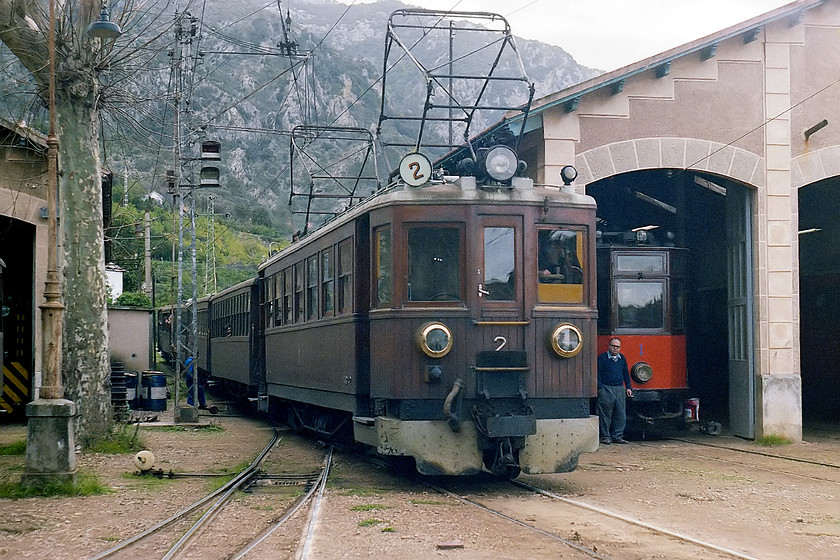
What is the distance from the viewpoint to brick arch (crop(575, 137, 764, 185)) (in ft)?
46.7

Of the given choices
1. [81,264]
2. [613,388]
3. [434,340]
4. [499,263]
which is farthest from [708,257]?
[81,264]

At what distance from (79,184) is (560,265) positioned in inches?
265

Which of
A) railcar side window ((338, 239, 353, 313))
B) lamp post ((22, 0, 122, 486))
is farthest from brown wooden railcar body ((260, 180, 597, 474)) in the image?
lamp post ((22, 0, 122, 486))

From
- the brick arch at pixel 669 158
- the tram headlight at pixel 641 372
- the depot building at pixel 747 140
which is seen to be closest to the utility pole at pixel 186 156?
the depot building at pixel 747 140

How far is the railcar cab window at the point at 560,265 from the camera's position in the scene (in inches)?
377

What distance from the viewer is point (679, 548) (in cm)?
677

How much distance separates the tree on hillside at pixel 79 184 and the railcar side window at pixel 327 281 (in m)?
3.36

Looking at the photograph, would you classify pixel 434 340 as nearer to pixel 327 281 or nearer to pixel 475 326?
pixel 475 326

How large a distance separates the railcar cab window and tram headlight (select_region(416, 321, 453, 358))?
104 cm

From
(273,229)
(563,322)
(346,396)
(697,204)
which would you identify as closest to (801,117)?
(697,204)

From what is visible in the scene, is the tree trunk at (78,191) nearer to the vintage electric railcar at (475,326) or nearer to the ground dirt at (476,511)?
the ground dirt at (476,511)

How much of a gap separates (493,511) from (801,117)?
30.8 ft

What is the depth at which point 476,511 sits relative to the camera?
8281 mm

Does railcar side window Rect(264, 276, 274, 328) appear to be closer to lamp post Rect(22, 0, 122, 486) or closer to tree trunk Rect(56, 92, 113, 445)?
tree trunk Rect(56, 92, 113, 445)
